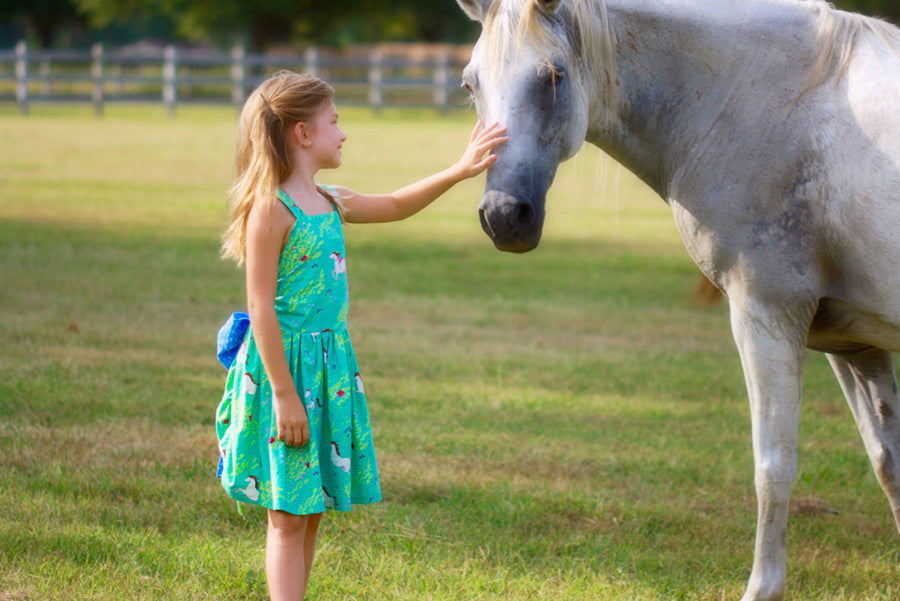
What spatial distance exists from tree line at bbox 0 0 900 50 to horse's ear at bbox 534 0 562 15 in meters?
37.5

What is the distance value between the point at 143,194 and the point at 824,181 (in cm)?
1117

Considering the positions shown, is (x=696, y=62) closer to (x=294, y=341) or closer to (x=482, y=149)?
(x=482, y=149)

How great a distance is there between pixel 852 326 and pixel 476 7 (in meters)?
1.46

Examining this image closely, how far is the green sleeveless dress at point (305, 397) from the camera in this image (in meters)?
2.95

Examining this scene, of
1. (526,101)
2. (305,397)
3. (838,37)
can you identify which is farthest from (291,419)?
(838,37)

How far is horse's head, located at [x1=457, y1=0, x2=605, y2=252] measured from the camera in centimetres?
298

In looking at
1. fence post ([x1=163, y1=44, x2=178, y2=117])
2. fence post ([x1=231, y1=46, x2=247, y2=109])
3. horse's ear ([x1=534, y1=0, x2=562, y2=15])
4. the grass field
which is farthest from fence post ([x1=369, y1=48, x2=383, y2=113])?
horse's ear ([x1=534, y1=0, x2=562, y2=15])

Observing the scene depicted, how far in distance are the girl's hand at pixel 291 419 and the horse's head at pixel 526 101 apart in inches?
27.6

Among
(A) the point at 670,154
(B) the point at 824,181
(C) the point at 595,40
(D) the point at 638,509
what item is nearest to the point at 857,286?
(B) the point at 824,181

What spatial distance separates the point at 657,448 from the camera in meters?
5.06

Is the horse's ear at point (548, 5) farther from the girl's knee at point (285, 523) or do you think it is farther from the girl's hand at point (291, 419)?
the girl's knee at point (285, 523)

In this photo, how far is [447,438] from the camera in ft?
16.3

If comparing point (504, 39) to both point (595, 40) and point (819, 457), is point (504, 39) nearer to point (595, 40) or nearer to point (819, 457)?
point (595, 40)

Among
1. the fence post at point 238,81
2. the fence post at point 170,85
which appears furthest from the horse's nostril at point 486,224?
the fence post at point 238,81
